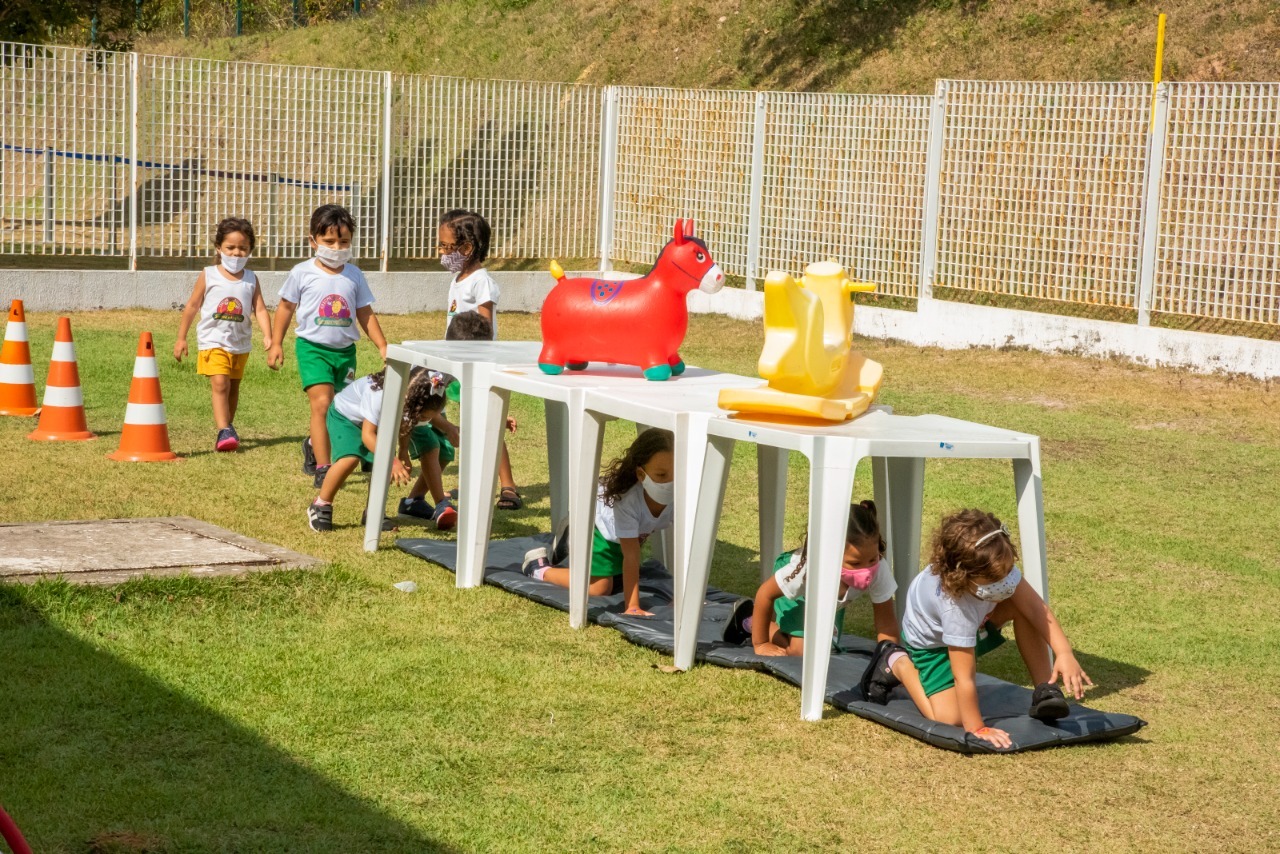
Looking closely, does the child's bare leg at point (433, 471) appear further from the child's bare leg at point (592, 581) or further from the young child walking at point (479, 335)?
the child's bare leg at point (592, 581)

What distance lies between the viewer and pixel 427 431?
25.6 feet

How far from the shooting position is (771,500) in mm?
6441

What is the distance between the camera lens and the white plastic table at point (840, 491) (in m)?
5.06

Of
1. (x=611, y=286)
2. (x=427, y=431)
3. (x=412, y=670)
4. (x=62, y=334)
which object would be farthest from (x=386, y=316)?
(x=412, y=670)

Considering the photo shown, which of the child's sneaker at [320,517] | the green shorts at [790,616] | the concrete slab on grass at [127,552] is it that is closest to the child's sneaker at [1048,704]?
the green shorts at [790,616]

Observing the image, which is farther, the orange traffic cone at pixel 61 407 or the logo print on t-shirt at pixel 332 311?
the orange traffic cone at pixel 61 407

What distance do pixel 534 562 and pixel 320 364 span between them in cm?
237

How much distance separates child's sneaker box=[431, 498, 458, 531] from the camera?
7.80 metres

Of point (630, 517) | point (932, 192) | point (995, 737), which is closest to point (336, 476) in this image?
point (630, 517)

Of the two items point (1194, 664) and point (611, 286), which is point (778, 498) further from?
point (1194, 664)

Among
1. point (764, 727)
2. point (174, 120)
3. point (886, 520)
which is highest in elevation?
point (174, 120)

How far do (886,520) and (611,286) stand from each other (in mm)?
1562

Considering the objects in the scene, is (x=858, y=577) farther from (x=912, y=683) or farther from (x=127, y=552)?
(x=127, y=552)

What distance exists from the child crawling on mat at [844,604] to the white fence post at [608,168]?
44.6 ft
